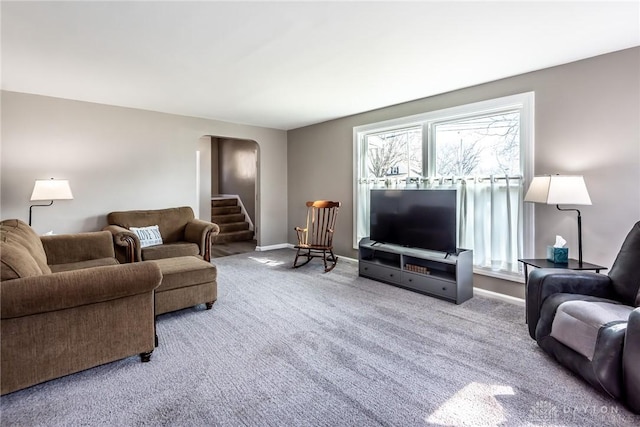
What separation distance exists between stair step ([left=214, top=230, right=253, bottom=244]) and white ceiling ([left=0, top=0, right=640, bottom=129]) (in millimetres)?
3589

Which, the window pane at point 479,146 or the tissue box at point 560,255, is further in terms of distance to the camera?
the window pane at point 479,146

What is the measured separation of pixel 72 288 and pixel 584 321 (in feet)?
9.96

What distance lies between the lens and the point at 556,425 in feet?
5.24

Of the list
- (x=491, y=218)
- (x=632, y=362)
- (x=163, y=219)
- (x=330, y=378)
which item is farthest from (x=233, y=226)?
(x=632, y=362)

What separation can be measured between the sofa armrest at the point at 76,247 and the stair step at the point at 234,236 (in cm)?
324

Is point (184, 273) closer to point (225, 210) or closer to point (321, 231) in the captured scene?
point (321, 231)

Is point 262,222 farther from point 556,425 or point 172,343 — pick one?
point 556,425

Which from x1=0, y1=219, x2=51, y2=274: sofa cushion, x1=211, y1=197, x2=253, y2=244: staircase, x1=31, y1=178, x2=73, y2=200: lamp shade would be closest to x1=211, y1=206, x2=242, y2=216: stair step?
x1=211, y1=197, x2=253, y2=244: staircase

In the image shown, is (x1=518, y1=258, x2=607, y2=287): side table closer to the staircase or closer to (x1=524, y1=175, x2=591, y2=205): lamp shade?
(x1=524, y1=175, x2=591, y2=205): lamp shade

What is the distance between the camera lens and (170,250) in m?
4.06

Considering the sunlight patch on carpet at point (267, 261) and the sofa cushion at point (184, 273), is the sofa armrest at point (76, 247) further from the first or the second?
the sunlight patch on carpet at point (267, 261)

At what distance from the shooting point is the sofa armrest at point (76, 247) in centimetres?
329

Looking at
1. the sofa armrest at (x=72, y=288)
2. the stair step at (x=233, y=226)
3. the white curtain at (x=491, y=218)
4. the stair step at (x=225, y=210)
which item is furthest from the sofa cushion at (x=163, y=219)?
the white curtain at (x=491, y=218)

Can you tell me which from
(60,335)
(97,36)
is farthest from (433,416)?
(97,36)
